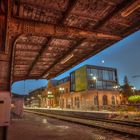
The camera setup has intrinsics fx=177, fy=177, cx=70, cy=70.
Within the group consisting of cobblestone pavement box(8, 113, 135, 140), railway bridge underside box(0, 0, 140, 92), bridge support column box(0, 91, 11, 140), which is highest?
railway bridge underside box(0, 0, 140, 92)

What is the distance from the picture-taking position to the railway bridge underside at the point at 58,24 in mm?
6555

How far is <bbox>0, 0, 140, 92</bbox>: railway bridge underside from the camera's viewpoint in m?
6.55

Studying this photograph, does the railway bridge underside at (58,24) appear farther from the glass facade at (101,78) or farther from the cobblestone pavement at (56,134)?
the glass facade at (101,78)

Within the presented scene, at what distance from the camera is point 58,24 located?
27.6 feet

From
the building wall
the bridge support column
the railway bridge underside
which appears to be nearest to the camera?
the bridge support column

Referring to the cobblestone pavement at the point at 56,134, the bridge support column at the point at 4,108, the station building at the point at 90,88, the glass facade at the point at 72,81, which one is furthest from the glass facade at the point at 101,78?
the bridge support column at the point at 4,108

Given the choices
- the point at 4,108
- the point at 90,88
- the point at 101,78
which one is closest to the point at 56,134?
the point at 4,108

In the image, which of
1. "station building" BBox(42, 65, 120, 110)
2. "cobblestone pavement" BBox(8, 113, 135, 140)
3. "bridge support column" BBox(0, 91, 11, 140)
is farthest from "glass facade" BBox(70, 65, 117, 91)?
"bridge support column" BBox(0, 91, 11, 140)

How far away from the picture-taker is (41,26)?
8047 millimetres

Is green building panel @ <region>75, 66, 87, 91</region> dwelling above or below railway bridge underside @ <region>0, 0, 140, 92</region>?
above

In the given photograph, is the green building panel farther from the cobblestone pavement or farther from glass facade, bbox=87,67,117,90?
the cobblestone pavement

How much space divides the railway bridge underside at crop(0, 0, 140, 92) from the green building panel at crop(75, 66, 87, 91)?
38.8 metres

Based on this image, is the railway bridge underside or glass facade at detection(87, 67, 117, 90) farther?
glass facade at detection(87, 67, 117, 90)

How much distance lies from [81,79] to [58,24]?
43949mm
